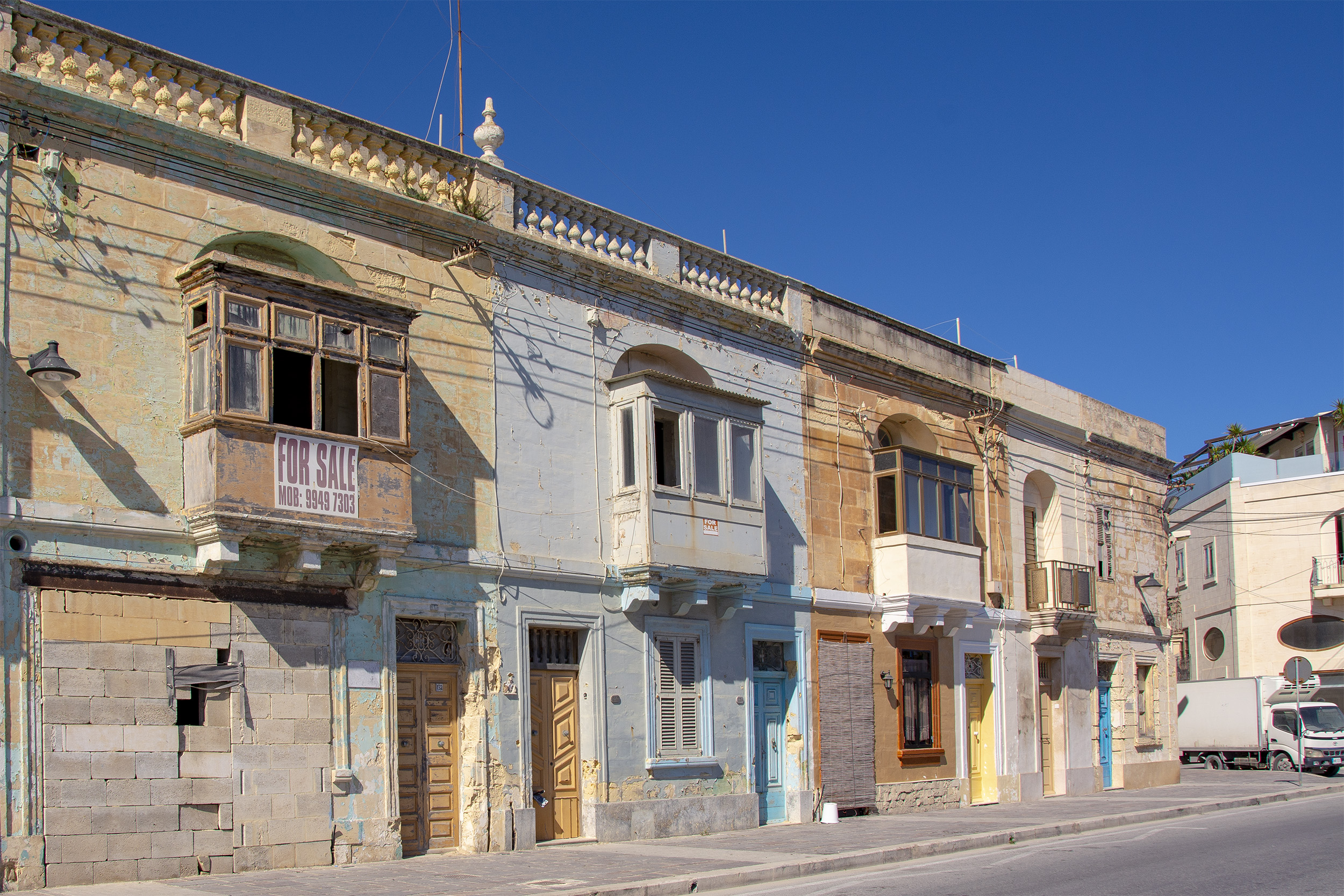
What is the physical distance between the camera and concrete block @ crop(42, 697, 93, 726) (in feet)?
37.8

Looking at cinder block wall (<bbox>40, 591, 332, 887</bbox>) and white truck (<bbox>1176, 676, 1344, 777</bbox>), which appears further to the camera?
white truck (<bbox>1176, 676, 1344, 777</bbox>)

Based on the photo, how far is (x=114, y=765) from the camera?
11836 millimetres

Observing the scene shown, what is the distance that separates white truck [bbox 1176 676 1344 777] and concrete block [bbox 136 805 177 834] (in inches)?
1146

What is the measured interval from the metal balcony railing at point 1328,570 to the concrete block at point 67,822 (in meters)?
39.7

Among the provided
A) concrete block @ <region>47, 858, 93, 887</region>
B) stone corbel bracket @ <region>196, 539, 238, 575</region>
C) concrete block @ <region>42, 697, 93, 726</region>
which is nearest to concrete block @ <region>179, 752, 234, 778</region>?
concrete block @ <region>42, 697, 93, 726</region>

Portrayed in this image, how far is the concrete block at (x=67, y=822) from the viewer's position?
11.3 m

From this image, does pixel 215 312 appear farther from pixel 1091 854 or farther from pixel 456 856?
pixel 1091 854

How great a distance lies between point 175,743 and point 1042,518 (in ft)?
64.8

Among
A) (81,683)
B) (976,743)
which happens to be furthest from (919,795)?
(81,683)

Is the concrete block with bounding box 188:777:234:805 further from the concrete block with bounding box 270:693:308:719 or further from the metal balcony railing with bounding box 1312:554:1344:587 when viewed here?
the metal balcony railing with bounding box 1312:554:1344:587

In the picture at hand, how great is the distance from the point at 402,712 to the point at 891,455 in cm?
1041

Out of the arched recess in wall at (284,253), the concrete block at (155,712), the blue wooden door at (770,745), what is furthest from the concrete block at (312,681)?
the blue wooden door at (770,745)

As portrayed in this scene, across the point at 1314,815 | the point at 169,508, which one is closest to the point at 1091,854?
the point at 1314,815

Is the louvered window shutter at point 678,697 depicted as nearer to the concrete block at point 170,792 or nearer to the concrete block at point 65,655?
the concrete block at point 170,792
